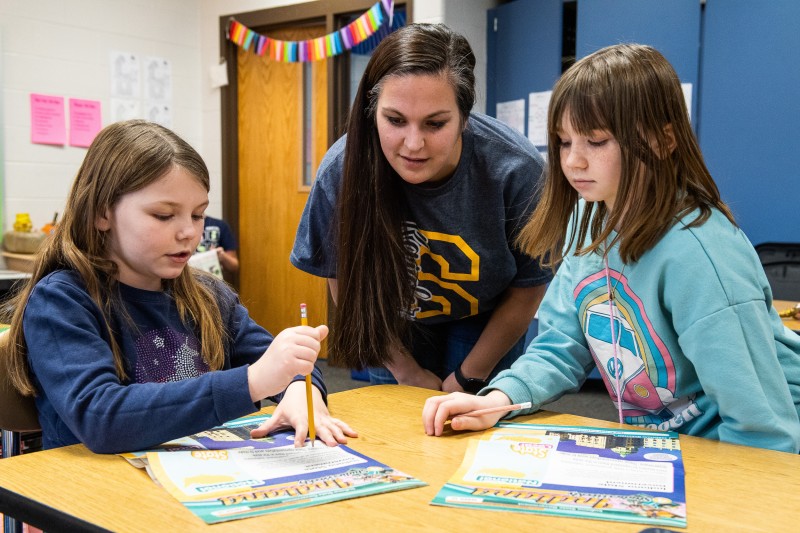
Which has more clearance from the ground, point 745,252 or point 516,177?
point 516,177

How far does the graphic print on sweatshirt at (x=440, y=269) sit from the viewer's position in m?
1.52

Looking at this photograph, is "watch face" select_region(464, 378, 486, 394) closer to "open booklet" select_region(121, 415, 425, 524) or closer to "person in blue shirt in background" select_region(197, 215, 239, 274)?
"open booklet" select_region(121, 415, 425, 524)

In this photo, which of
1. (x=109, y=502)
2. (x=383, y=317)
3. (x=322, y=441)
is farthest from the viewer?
(x=383, y=317)

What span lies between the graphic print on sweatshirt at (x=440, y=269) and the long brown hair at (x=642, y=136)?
16.5 inches

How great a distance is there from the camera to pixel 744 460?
943mm

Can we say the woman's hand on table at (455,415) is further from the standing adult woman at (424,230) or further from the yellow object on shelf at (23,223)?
the yellow object on shelf at (23,223)

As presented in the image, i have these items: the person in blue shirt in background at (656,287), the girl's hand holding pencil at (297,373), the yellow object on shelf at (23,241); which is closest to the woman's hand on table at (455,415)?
the person in blue shirt in background at (656,287)

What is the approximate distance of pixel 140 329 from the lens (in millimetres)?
1224

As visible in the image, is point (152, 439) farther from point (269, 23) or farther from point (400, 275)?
point (269, 23)

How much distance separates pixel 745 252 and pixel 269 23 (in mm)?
4077

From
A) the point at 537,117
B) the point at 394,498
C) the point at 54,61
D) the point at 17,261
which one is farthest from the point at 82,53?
the point at 394,498

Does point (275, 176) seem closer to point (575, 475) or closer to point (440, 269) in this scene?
point (440, 269)

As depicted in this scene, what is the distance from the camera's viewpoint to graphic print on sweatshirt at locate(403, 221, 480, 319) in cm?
152

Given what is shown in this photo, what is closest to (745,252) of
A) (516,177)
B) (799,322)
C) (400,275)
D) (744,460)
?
(744,460)
